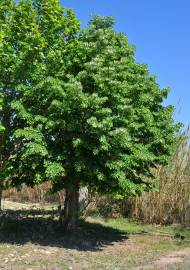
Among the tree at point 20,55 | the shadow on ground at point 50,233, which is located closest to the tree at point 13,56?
the tree at point 20,55

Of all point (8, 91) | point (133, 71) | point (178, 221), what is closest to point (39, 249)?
point (8, 91)

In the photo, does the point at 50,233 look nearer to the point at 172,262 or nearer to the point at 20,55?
the point at 172,262

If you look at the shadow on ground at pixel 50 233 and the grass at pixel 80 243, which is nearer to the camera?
the grass at pixel 80 243

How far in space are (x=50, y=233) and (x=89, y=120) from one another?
381 cm

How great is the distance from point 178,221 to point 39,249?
26.2 ft

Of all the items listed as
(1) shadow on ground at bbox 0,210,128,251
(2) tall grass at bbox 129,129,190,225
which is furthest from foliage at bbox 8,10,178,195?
(2) tall grass at bbox 129,129,190,225

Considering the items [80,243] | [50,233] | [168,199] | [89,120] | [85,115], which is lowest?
[80,243]

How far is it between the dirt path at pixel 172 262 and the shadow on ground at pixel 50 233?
1.64 metres

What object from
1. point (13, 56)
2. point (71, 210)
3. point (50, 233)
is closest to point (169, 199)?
point (71, 210)

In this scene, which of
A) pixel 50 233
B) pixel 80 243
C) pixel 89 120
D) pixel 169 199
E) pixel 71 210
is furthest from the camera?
pixel 169 199

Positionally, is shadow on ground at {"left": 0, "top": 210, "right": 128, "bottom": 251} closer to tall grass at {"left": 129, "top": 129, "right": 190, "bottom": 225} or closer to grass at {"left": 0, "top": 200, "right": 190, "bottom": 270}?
grass at {"left": 0, "top": 200, "right": 190, "bottom": 270}

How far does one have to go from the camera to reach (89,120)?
10.3 metres

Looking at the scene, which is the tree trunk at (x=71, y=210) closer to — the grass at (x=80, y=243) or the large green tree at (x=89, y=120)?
the grass at (x=80, y=243)

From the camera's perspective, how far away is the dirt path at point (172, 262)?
396 inches
